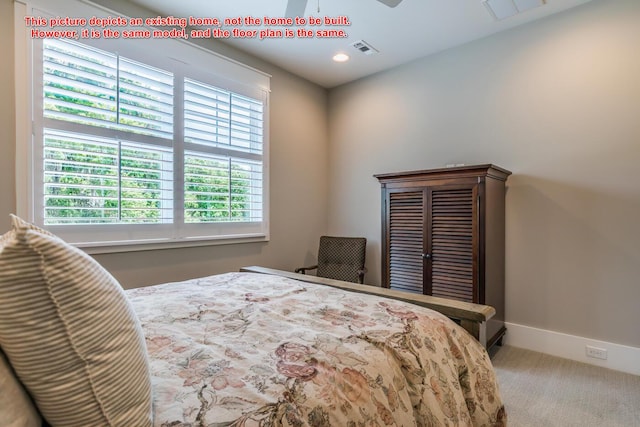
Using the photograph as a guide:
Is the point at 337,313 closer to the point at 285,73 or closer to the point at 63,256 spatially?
the point at 63,256

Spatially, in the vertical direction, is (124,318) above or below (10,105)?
below

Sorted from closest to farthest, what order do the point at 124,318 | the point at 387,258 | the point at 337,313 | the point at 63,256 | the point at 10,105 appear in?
the point at 63,256, the point at 124,318, the point at 337,313, the point at 10,105, the point at 387,258

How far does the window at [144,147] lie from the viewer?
7.14 ft

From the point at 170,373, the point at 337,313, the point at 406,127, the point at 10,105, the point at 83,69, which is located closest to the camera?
the point at 170,373

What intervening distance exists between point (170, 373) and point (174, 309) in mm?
628

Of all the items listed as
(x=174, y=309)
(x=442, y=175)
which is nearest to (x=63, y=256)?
(x=174, y=309)

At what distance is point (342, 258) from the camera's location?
3594mm

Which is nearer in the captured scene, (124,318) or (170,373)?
(124,318)

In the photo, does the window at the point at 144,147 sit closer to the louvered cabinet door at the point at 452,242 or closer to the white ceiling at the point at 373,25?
the white ceiling at the point at 373,25

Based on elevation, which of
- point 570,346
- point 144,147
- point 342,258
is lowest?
point 570,346

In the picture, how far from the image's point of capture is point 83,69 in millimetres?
2271

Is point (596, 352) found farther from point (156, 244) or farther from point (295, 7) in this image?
point (156, 244)

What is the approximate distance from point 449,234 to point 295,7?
6.69 ft

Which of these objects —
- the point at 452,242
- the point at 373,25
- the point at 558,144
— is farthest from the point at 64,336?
the point at 558,144
